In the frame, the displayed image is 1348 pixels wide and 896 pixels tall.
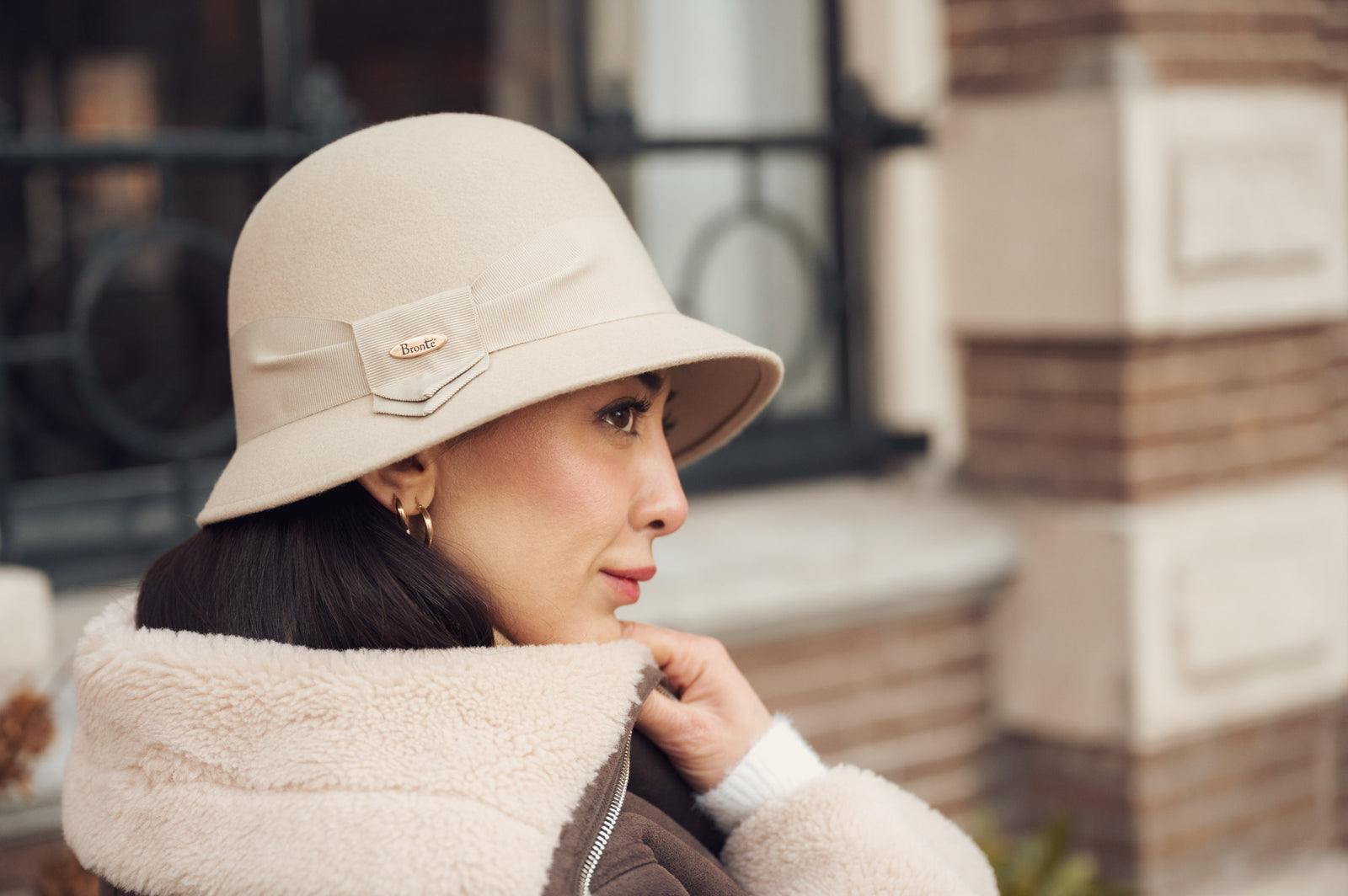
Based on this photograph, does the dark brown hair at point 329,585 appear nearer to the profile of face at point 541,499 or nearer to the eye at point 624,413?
the profile of face at point 541,499

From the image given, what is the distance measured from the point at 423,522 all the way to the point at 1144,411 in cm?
250

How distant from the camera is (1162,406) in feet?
11.2

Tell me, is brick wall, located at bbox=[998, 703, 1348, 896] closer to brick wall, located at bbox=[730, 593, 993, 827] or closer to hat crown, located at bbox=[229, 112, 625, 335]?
brick wall, located at bbox=[730, 593, 993, 827]

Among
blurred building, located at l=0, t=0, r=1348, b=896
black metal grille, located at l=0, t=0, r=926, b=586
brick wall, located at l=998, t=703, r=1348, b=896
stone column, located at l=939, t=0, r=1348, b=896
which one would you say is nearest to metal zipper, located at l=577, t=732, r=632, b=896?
blurred building, located at l=0, t=0, r=1348, b=896

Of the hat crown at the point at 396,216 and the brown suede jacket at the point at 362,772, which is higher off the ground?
the hat crown at the point at 396,216

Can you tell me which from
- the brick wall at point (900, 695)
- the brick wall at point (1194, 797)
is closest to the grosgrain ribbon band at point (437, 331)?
the brick wall at point (900, 695)

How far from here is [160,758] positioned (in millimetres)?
1197

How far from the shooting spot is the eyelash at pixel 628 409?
1.38 meters

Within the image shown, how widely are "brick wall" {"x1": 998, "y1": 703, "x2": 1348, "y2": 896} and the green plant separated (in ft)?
0.29

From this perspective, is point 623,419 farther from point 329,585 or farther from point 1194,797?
point 1194,797

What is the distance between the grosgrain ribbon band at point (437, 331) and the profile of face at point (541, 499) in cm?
8

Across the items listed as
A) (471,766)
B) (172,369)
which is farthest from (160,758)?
(172,369)

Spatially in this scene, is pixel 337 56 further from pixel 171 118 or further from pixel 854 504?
pixel 854 504

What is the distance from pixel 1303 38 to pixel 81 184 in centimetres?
531
